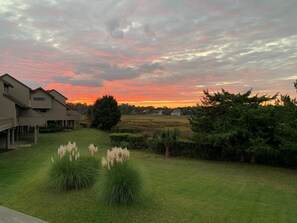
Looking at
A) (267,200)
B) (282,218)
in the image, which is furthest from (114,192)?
(267,200)

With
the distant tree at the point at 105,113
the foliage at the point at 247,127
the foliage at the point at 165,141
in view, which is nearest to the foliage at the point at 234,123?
the foliage at the point at 247,127

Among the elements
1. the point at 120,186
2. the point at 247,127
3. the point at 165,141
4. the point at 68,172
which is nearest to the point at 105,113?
the point at 165,141

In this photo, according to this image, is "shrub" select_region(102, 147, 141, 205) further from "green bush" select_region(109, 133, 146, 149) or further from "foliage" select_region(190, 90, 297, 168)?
"green bush" select_region(109, 133, 146, 149)

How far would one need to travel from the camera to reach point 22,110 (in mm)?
34188

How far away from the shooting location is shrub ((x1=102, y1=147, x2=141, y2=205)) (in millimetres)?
8430

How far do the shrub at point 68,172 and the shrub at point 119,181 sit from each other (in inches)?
65.1

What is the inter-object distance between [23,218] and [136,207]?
3056mm

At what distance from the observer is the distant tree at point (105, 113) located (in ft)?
186

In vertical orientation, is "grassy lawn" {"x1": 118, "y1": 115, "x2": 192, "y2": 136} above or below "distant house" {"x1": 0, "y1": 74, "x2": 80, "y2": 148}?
below

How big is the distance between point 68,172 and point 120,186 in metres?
2.31

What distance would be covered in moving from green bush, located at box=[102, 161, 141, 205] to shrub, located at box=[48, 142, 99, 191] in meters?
1.67

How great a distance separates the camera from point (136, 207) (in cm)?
840

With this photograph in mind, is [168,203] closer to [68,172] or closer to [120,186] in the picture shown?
[120,186]

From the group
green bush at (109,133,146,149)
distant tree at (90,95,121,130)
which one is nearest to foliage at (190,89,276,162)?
green bush at (109,133,146,149)
